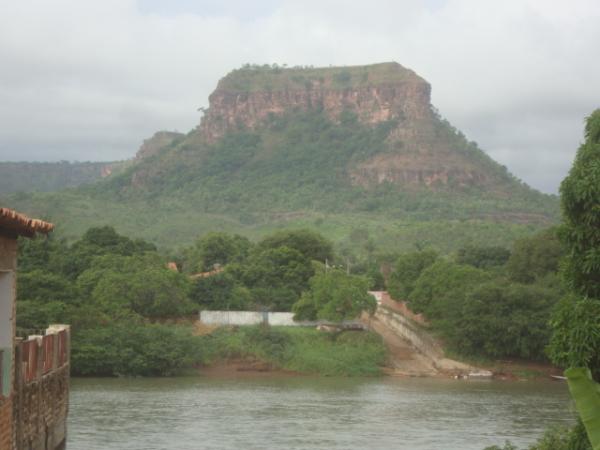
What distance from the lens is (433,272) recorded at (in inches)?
2859

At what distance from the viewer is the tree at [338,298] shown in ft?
218

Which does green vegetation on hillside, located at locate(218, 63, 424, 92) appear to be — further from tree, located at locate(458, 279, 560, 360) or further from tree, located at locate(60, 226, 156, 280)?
tree, located at locate(458, 279, 560, 360)

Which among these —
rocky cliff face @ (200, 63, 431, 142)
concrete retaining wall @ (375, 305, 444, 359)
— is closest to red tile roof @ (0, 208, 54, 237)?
concrete retaining wall @ (375, 305, 444, 359)

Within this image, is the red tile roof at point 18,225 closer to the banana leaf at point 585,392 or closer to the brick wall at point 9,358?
the brick wall at point 9,358

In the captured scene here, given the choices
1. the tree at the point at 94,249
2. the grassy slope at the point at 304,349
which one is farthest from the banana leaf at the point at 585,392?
the tree at the point at 94,249

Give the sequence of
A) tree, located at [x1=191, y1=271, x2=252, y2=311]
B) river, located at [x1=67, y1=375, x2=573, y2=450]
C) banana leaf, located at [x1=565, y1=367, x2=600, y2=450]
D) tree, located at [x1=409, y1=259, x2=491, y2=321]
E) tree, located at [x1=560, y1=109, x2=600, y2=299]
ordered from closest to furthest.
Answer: banana leaf, located at [x1=565, y1=367, x2=600, y2=450]
tree, located at [x1=560, y1=109, x2=600, y2=299]
river, located at [x1=67, y1=375, x2=573, y2=450]
tree, located at [x1=409, y1=259, x2=491, y2=321]
tree, located at [x1=191, y1=271, x2=252, y2=311]

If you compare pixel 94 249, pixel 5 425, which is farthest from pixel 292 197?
pixel 5 425

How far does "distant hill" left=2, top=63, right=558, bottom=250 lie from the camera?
13225cm

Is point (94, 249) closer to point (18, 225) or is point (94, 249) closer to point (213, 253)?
point (213, 253)

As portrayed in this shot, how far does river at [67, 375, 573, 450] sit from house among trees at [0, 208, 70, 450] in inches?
567

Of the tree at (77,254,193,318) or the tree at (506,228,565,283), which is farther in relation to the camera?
the tree at (506,228,565,283)

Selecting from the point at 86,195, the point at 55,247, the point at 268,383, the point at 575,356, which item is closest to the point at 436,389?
the point at 268,383

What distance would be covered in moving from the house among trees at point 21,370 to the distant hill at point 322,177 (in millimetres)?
94265

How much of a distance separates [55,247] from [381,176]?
9467cm
